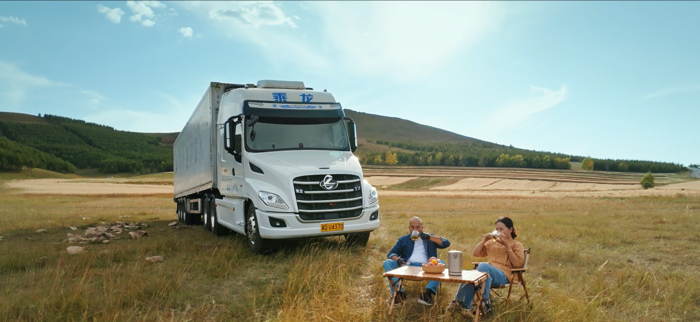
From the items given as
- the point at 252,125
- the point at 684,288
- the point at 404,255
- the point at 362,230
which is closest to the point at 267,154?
the point at 252,125

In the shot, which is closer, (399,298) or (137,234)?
(399,298)

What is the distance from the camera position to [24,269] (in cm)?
946

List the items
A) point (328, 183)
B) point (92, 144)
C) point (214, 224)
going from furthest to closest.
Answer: point (92, 144) → point (214, 224) → point (328, 183)

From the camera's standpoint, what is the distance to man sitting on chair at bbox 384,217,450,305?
6.73 metres

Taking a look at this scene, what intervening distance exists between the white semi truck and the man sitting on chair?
2.98 meters

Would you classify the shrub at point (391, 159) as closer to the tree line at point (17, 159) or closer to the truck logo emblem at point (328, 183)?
the tree line at point (17, 159)

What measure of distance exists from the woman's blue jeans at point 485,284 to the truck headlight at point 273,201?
4.56m

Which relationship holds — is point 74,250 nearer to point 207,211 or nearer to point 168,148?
point 207,211

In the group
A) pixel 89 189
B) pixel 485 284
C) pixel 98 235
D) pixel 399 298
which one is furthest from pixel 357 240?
pixel 89 189

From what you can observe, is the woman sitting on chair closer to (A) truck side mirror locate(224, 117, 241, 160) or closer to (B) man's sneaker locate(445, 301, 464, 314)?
(B) man's sneaker locate(445, 301, 464, 314)

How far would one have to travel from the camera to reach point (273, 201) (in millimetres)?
9789

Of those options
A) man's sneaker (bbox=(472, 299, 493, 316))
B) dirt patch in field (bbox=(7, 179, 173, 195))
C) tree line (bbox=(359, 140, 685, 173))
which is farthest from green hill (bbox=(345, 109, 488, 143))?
man's sneaker (bbox=(472, 299, 493, 316))

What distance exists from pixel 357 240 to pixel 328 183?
1849 mm

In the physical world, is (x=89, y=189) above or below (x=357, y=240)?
above
